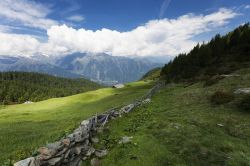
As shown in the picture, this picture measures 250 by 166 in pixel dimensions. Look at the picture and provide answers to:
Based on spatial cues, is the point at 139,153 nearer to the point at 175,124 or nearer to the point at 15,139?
the point at 175,124

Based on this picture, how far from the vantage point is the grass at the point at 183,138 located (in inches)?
562

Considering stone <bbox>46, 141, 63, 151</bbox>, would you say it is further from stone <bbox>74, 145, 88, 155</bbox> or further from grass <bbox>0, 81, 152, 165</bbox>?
grass <bbox>0, 81, 152, 165</bbox>

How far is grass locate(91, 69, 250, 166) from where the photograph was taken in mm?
14273

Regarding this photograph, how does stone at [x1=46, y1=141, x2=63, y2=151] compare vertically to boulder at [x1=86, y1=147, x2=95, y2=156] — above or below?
above

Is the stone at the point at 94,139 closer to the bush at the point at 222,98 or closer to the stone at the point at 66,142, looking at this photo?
the stone at the point at 66,142

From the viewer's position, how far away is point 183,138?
687 inches

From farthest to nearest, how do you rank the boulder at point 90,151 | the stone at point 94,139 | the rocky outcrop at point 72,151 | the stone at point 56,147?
A: the stone at point 94,139 → the boulder at point 90,151 → the stone at point 56,147 → the rocky outcrop at point 72,151

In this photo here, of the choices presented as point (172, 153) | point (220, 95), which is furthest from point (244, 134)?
point (220, 95)

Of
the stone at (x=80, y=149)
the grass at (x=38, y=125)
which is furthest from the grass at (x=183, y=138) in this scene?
the grass at (x=38, y=125)

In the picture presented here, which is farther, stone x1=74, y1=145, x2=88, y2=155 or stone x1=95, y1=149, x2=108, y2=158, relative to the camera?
stone x1=95, y1=149, x2=108, y2=158

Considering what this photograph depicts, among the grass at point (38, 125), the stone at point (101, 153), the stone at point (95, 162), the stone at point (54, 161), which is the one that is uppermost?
the stone at point (54, 161)

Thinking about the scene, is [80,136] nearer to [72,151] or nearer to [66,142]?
[72,151]

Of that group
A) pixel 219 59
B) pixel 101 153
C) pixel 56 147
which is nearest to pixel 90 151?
pixel 101 153

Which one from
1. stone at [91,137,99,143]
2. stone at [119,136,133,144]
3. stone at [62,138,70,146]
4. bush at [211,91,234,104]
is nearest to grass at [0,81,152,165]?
stone at [91,137,99,143]
